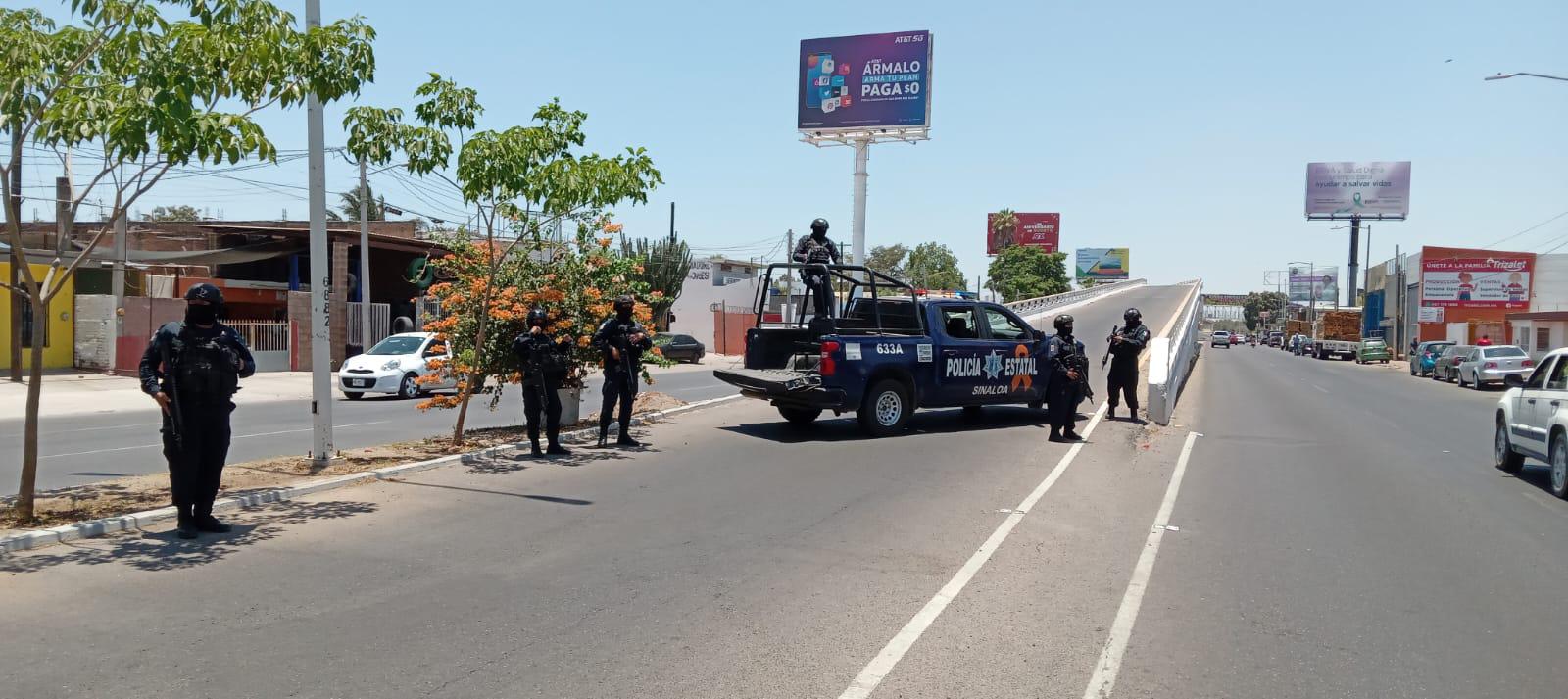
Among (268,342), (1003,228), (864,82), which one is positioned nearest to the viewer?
(268,342)

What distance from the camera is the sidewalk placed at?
20.6 metres

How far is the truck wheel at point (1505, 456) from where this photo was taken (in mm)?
11953

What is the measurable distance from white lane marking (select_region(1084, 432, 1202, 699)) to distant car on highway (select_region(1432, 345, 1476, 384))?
31171 millimetres

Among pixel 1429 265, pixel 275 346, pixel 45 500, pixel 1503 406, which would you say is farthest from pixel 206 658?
pixel 1429 265

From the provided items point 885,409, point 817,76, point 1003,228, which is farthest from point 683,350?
point 1003,228

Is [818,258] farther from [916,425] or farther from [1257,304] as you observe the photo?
[1257,304]

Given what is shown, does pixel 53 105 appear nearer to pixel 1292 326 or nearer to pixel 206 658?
pixel 206 658

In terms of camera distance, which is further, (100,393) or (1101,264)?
(1101,264)

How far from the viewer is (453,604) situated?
582 centimetres

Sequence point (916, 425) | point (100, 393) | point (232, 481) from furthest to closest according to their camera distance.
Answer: point (100, 393)
point (916, 425)
point (232, 481)

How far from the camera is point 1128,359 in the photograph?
15.3 m

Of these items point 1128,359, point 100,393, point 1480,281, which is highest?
point 1480,281

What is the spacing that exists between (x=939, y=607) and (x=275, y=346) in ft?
98.2

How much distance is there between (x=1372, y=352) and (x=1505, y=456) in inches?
→ 1896
